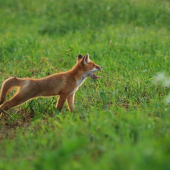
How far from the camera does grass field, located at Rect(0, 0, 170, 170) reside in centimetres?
382

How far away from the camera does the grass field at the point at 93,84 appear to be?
3.82 m

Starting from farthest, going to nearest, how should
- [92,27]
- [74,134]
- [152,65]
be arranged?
[92,27]
[152,65]
[74,134]

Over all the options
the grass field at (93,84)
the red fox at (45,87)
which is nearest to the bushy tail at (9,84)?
the red fox at (45,87)

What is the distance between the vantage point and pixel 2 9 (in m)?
17.0

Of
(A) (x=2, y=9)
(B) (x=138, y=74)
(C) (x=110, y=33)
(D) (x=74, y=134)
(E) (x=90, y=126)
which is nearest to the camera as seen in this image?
(D) (x=74, y=134)

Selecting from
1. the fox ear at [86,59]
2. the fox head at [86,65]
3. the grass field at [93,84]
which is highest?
the fox ear at [86,59]

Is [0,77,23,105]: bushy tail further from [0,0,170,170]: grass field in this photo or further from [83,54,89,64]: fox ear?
[83,54,89,64]: fox ear

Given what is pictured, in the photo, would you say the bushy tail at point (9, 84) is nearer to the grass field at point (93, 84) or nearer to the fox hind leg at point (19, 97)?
the fox hind leg at point (19, 97)

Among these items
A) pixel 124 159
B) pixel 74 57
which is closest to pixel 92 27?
pixel 74 57

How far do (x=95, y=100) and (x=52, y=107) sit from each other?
83cm

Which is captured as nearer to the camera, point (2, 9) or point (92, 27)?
point (92, 27)

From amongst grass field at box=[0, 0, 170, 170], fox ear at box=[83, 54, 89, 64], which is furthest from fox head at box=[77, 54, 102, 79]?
grass field at box=[0, 0, 170, 170]

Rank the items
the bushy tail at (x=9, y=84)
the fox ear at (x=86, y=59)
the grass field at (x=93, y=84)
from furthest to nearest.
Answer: the fox ear at (x=86, y=59), the bushy tail at (x=9, y=84), the grass field at (x=93, y=84)

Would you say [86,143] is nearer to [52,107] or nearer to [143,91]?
[52,107]
